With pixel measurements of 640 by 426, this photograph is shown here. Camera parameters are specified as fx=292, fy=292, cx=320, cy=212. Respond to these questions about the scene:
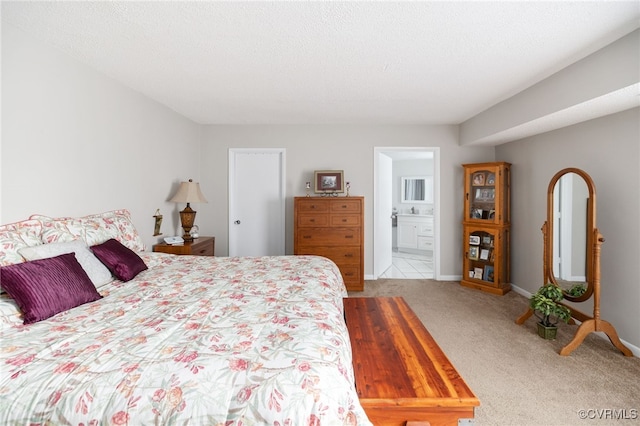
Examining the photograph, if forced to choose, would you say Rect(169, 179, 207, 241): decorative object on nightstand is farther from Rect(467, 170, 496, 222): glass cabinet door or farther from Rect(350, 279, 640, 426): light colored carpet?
Rect(467, 170, 496, 222): glass cabinet door

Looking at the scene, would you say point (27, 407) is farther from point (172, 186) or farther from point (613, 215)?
point (613, 215)

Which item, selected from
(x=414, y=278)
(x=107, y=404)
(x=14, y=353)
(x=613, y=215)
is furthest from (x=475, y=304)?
(x=14, y=353)

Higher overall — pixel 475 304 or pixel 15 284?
pixel 15 284

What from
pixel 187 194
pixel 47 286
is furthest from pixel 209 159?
pixel 47 286

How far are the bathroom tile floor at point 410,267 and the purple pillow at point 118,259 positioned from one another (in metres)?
3.71

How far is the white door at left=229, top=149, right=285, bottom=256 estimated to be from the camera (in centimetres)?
464

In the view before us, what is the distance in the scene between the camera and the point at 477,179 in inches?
168

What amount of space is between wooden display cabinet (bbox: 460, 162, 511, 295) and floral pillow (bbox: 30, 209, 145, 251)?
4206mm

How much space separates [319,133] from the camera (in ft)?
15.0

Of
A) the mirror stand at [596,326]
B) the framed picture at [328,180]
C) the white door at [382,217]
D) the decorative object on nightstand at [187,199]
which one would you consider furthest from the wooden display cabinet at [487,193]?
the decorative object on nightstand at [187,199]

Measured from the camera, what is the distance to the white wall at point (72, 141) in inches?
75.6

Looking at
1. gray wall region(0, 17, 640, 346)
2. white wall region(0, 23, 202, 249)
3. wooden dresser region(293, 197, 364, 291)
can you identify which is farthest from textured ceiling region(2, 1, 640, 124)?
wooden dresser region(293, 197, 364, 291)

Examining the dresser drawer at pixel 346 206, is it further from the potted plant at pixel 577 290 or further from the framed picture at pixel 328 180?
the potted plant at pixel 577 290

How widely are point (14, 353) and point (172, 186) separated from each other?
3002 mm
